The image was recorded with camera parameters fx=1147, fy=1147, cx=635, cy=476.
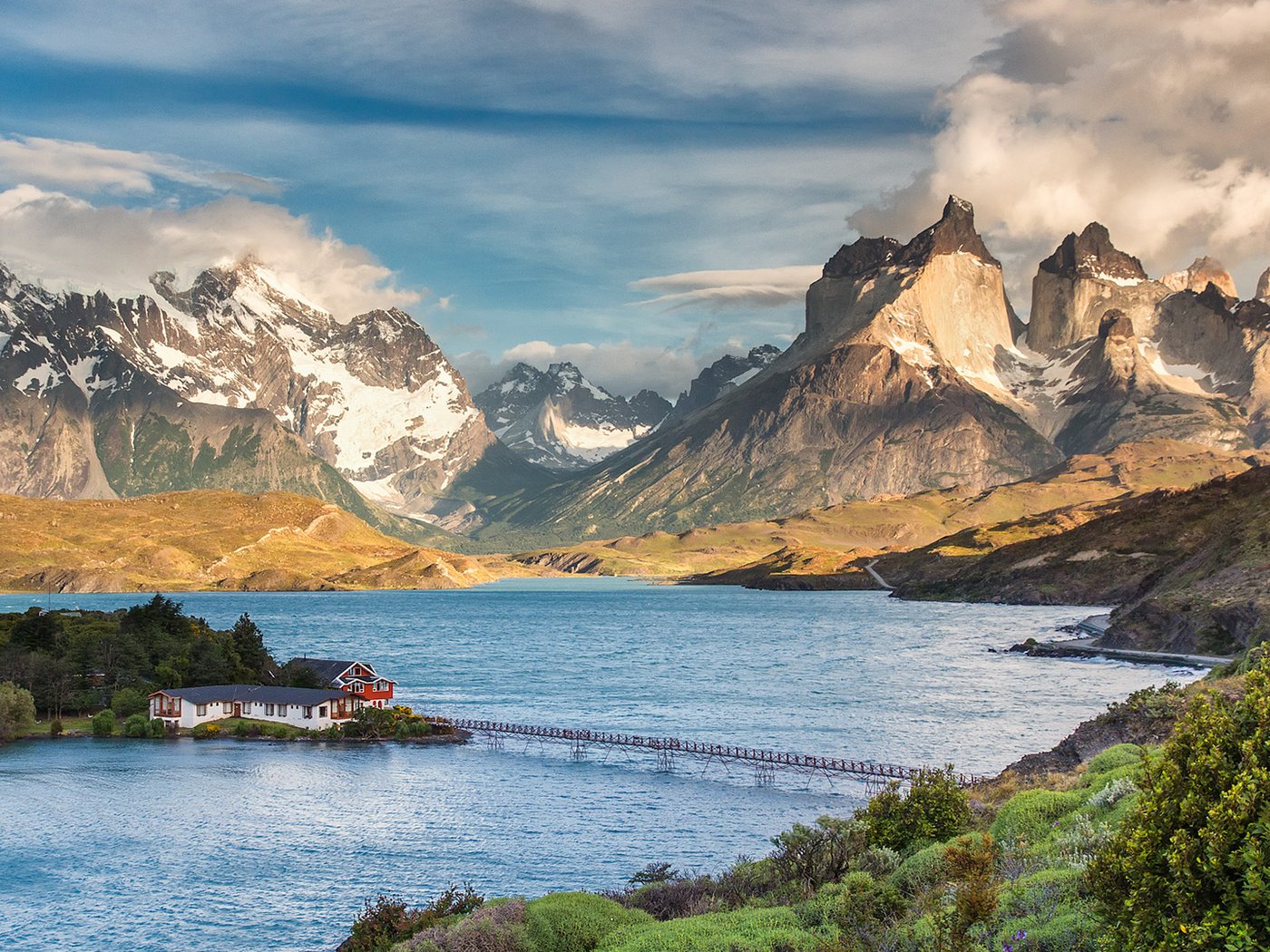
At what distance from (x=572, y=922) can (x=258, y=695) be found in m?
95.3

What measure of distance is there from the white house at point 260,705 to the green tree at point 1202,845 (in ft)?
346

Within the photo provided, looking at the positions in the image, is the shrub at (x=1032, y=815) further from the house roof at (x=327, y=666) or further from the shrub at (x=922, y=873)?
the house roof at (x=327, y=666)

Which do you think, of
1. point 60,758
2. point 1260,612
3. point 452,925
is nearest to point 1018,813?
point 452,925

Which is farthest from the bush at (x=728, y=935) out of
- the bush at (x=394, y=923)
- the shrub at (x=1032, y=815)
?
the bush at (x=394, y=923)

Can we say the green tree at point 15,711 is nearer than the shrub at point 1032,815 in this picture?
No

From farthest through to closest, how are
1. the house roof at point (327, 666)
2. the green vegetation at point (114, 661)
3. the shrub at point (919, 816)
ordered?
the house roof at point (327, 666), the green vegetation at point (114, 661), the shrub at point (919, 816)

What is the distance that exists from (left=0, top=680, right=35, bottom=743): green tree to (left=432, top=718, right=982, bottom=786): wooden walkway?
137 feet

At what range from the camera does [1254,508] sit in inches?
7126

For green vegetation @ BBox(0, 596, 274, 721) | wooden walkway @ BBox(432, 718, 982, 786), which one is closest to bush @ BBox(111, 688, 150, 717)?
green vegetation @ BBox(0, 596, 274, 721)

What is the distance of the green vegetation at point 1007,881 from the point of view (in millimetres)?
17312

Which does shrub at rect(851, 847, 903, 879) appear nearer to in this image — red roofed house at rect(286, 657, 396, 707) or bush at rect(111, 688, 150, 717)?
red roofed house at rect(286, 657, 396, 707)

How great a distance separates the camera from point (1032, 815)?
34781 millimetres

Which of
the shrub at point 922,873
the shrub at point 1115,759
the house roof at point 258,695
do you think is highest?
the shrub at point 1115,759

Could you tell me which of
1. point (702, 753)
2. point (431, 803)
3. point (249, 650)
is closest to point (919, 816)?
point (431, 803)
